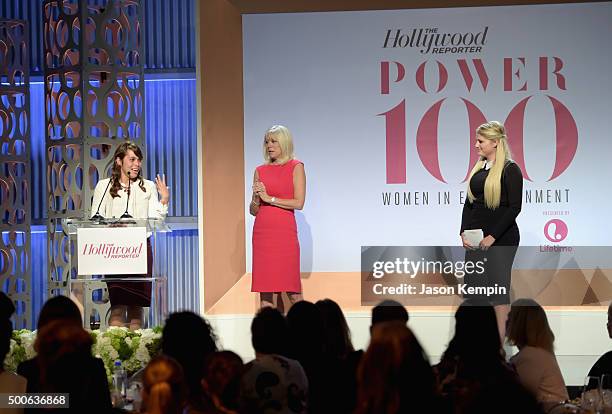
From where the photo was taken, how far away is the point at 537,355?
3.80 meters

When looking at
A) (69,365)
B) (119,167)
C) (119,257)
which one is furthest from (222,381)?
(119,167)

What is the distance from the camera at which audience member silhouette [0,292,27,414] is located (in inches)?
122

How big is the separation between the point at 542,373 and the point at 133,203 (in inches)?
128

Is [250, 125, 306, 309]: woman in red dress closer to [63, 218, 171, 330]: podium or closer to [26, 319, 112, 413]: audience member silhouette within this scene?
[63, 218, 171, 330]: podium

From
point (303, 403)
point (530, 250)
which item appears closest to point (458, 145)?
point (530, 250)

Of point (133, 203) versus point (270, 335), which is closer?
point (270, 335)

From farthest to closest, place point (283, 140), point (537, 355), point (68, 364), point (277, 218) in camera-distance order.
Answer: point (277, 218) → point (283, 140) → point (537, 355) → point (68, 364)

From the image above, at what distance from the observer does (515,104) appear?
8.02 metres

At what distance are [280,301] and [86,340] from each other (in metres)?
4.01

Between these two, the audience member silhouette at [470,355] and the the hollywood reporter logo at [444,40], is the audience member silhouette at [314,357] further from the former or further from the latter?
the the hollywood reporter logo at [444,40]

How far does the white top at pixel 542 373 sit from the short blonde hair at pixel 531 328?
0.13 ft

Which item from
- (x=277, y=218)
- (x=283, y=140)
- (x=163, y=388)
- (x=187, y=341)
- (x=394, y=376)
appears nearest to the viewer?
(x=394, y=376)

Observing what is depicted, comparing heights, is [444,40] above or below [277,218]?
above

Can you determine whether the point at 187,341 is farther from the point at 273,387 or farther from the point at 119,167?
the point at 119,167
